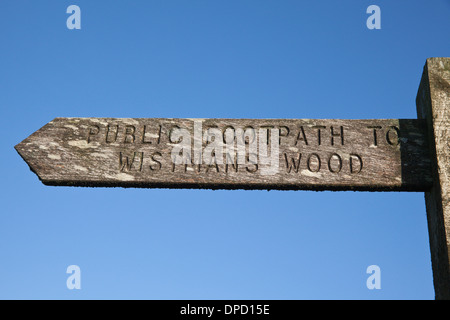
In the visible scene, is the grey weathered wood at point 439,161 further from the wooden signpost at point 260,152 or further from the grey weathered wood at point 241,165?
the grey weathered wood at point 241,165

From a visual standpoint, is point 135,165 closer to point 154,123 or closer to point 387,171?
point 154,123

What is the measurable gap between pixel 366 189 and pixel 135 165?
65.9 inches

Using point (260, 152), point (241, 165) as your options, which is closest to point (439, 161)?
point (260, 152)

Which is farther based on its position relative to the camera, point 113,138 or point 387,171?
point 113,138

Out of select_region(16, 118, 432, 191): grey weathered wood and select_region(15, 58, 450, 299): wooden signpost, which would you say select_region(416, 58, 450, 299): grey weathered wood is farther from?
select_region(16, 118, 432, 191): grey weathered wood

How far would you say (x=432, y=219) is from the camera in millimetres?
3242

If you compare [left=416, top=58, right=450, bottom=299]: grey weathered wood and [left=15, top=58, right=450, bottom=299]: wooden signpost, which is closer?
[left=416, top=58, right=450, bottom=299]: grey weathered wood

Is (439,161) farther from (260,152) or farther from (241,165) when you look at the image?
(241,165)

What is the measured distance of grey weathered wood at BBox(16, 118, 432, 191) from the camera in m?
3.22

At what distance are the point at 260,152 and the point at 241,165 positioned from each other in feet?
0.57

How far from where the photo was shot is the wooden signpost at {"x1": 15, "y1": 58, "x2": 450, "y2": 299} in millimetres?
3211

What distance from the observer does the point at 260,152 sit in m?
3.33

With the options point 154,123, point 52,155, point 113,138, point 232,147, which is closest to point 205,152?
point 232,147

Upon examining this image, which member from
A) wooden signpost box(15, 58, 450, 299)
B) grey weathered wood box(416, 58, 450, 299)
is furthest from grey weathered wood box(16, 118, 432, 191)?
grey weathered wood box(416, 58, 450, 299)
